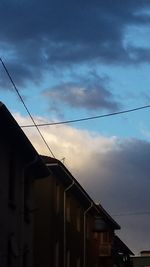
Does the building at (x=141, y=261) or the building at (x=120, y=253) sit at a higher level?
the building at (x=141, y=261)

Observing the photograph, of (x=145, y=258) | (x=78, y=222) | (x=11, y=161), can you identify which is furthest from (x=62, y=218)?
(x=145, y=258)

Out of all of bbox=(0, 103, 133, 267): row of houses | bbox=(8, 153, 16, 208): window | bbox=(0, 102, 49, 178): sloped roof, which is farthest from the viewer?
bbox=(8, 153, 16, 208): window

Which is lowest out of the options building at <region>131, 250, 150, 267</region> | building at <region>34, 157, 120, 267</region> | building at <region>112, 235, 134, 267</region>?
building at <region>34, 157, 120, 267</region>

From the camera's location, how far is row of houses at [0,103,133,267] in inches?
Answer: 802

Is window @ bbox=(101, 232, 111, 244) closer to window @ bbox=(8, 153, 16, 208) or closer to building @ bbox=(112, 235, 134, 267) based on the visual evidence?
building @ bbox=(112, 235, 134, 267)

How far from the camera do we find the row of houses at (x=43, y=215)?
2038 centimetres

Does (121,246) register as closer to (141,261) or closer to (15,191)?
(141,261)

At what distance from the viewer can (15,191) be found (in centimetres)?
2162

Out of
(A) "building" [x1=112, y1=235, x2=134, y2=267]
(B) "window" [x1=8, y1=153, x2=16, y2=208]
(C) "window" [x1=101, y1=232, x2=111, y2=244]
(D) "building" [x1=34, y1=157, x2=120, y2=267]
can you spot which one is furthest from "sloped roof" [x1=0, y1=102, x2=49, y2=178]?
(A) "building" [x1=112, y1=235, x2=134, y2=267]

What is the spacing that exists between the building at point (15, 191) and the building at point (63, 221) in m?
4.13

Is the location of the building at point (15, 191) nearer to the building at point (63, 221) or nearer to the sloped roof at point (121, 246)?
the building at point (63, 221)

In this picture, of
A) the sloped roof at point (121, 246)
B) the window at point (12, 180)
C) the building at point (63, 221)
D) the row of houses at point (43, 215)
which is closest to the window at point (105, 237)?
the row of houses at point (43, 215)

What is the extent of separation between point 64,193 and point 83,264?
679 cm

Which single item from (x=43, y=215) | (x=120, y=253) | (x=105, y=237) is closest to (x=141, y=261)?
(x=120, y=253)
